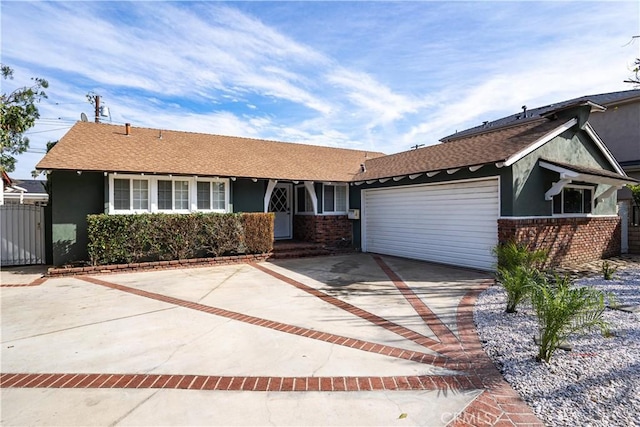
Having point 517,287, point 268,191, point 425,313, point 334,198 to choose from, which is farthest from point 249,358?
point 334,198

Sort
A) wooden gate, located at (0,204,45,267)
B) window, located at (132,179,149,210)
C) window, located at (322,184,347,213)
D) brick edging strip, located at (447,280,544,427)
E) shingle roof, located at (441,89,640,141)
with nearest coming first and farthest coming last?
brick edging strip, located at (447,280,544,427) → wooden gate, located at (0,204,45,267) → window, located at (132,179,149,210) → window, located at (322,184,347,213) → shingle roof, located at (441,89,640,141)

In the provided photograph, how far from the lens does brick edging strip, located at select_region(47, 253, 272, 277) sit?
30.2ft

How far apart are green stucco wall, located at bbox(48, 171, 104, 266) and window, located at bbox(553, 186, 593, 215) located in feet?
46.0

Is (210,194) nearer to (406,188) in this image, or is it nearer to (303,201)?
(303,201)

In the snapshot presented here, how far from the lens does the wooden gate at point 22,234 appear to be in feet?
34.5

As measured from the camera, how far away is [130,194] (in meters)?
10.8

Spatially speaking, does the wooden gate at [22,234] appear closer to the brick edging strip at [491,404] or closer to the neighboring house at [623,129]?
the brick edging strip at [491,404]

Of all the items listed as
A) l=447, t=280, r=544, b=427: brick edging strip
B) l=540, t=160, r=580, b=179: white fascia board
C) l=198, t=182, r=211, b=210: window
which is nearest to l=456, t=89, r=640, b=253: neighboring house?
l=540, t=160, r=580, b=179: white fascia board

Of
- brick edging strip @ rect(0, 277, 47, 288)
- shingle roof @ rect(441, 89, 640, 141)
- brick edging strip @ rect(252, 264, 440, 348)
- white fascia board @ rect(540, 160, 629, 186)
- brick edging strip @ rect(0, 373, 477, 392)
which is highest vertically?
shingle roof @ rect(441, 89, 640, 141)

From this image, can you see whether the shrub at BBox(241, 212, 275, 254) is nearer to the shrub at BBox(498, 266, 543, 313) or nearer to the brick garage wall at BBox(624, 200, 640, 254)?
the shrub at BBox(498, 266, 543, 313)

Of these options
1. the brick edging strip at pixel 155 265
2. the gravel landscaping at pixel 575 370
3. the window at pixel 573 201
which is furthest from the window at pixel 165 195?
the window at pixel 573 201

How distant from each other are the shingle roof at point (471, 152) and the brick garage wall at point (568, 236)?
1926 millimetres

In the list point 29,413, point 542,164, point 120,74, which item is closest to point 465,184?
point 542,164

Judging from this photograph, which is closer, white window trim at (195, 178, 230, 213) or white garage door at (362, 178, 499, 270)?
white garage door at (362, 178, 499, 270)
